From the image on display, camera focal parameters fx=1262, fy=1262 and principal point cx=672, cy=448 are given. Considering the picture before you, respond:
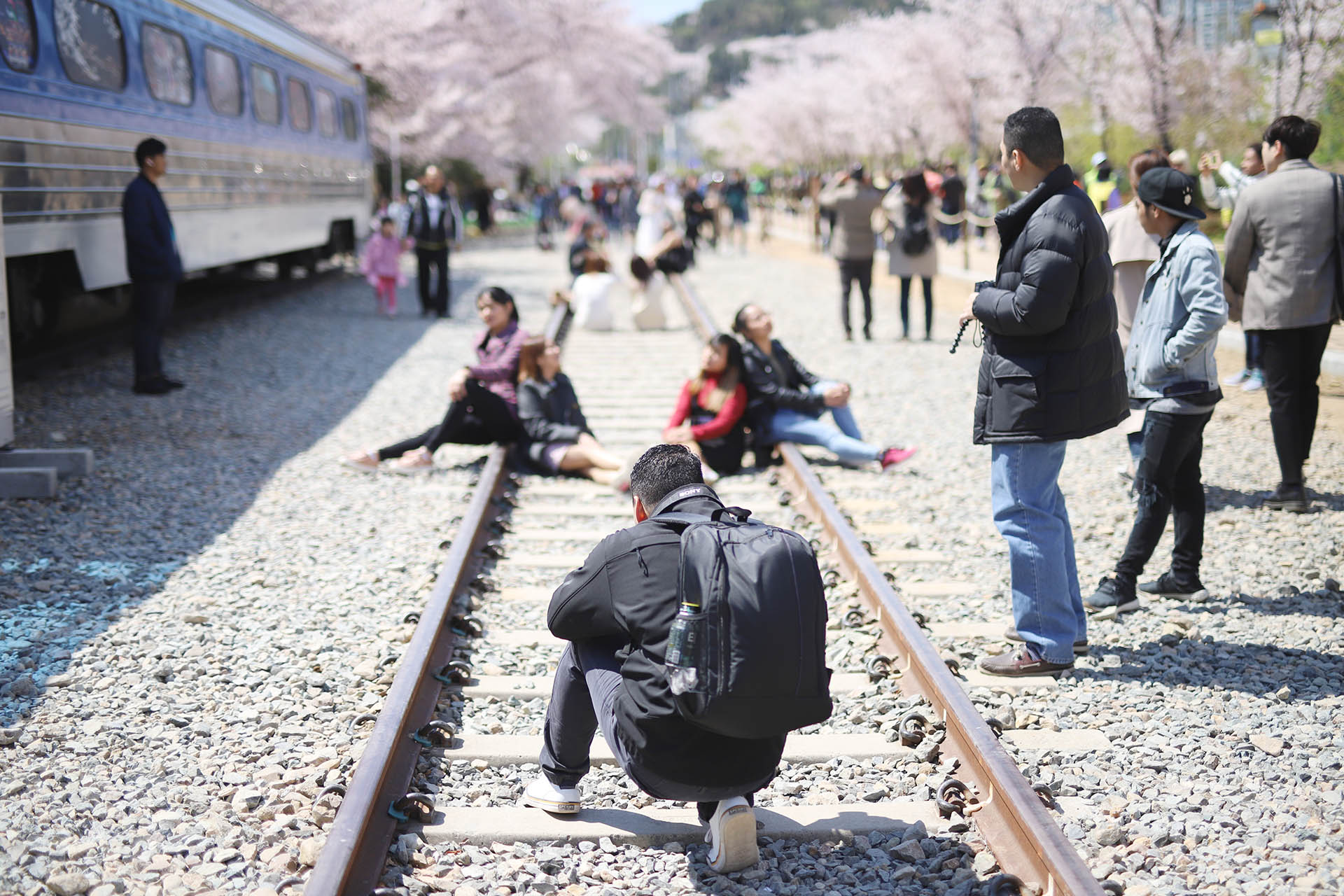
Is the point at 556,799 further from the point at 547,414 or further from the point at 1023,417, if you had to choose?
the point at 547,414

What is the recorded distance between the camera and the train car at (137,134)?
850cm

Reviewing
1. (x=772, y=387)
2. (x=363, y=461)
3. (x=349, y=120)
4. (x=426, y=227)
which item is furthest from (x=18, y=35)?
(x=349, y=120)

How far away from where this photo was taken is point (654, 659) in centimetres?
297

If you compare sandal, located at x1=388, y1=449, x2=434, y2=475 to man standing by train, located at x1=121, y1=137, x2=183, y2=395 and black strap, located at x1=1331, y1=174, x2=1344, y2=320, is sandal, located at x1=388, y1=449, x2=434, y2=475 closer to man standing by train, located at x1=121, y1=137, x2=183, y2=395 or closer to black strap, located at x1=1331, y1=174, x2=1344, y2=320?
man standing by train, located at x1=121, y1=137, x2=183, y2=395

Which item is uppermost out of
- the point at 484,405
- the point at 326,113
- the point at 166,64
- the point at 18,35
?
the point at 326,113

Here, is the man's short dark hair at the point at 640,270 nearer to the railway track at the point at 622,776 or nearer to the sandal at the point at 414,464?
the sandal at the point at 414,464

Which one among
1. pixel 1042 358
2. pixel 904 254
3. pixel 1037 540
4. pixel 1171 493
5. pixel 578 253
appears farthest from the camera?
pixel 578 253

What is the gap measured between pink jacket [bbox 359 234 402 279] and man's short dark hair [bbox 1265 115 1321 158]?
35.0 feet

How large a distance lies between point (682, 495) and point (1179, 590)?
293 cm

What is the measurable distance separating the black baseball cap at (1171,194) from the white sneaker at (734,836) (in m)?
2.88

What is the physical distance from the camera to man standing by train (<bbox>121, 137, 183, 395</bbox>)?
898 centimetres

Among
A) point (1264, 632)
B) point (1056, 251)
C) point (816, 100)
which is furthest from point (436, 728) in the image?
point (816, 100)

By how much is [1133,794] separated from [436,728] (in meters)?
2.06

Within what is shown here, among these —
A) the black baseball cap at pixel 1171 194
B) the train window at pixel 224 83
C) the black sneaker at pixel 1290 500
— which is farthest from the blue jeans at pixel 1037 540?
the train window at pixel 224 83
